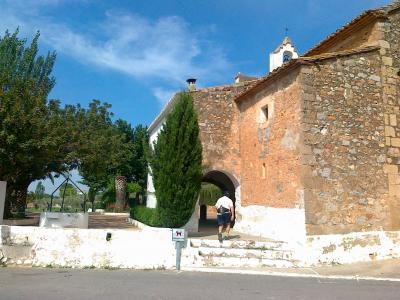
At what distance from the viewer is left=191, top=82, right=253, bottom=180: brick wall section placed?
14.7 metres

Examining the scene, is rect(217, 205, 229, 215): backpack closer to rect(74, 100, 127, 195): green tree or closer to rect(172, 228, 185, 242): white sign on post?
rect(172, 228, 185, 242): white sign on post

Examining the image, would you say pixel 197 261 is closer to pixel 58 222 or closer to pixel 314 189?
pixel 314 189

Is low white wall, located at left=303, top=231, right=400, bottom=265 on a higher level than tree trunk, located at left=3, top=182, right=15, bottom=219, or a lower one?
lower

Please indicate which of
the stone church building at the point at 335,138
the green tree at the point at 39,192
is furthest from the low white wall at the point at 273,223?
the green tree at the point at 39,192

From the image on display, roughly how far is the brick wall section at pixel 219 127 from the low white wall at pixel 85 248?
17.2 ft

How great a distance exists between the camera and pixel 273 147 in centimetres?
1268

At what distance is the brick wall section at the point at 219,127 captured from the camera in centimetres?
1471

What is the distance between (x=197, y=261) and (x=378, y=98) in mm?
7520

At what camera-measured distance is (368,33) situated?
1270 cm

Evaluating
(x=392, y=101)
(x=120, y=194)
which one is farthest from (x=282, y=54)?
(x=120, y=194)

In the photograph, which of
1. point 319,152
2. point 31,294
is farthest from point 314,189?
point 31,294

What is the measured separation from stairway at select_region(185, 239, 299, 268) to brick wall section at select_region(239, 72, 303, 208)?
4.64 ft

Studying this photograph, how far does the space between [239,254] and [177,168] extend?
317cm

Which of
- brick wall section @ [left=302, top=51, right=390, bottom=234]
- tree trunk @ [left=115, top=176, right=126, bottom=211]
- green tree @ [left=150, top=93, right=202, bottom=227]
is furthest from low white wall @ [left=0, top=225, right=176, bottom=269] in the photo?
tree trunk @ [left=115, top=176, right=126, bottom=211]
